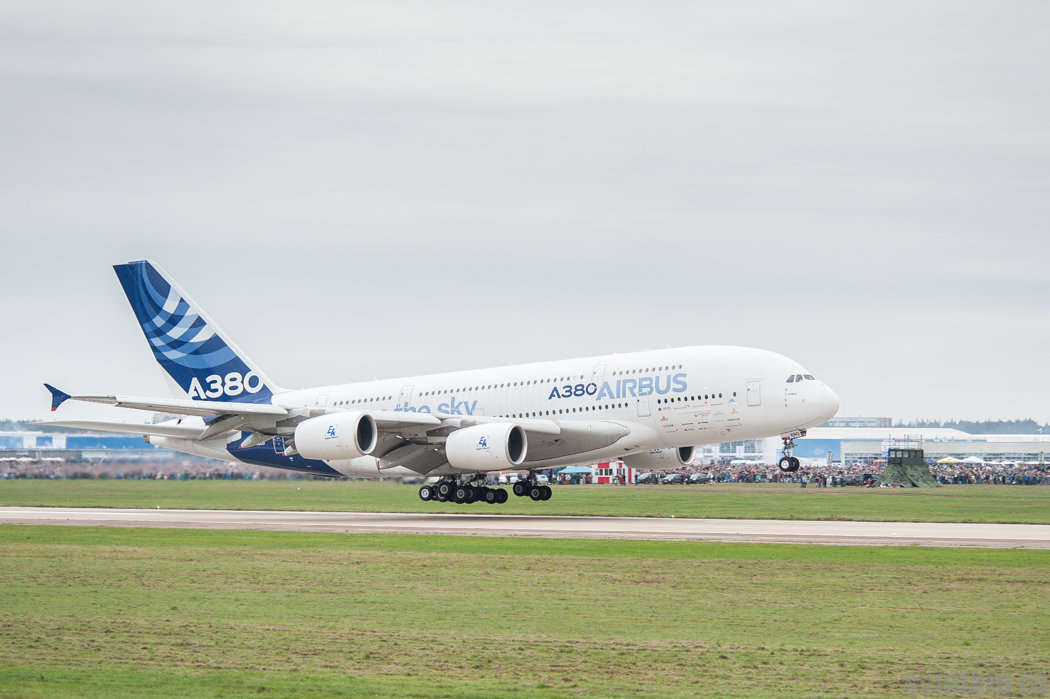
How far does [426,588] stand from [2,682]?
389 inches

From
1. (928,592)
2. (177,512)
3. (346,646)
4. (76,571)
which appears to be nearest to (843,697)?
(346,646)

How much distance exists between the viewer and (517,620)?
19.5 meters

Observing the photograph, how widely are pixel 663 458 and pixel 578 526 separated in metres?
12.7

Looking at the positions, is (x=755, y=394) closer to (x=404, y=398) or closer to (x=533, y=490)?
(x=533, y=490)

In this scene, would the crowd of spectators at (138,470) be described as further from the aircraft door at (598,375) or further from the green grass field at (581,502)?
the aircraft door at (598,375)

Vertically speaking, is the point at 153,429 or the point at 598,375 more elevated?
the point at 598,375

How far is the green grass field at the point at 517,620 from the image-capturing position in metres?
14.9

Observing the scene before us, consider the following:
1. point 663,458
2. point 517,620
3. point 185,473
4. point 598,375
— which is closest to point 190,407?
point 598,375

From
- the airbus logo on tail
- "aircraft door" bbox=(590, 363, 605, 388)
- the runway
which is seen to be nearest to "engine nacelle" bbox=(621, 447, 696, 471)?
"aircraft door" bbox=(590, 363, 605, 388)

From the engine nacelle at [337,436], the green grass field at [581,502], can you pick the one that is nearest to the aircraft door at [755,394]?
the green grass field at [581,502]

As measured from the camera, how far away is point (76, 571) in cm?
2625

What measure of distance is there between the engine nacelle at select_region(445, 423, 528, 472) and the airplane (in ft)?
0.16

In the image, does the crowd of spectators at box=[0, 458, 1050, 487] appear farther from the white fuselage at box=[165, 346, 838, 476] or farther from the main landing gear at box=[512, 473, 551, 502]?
the white fuselage at box=[165, 346, 838, 476]

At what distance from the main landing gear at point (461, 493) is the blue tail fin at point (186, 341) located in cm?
962
